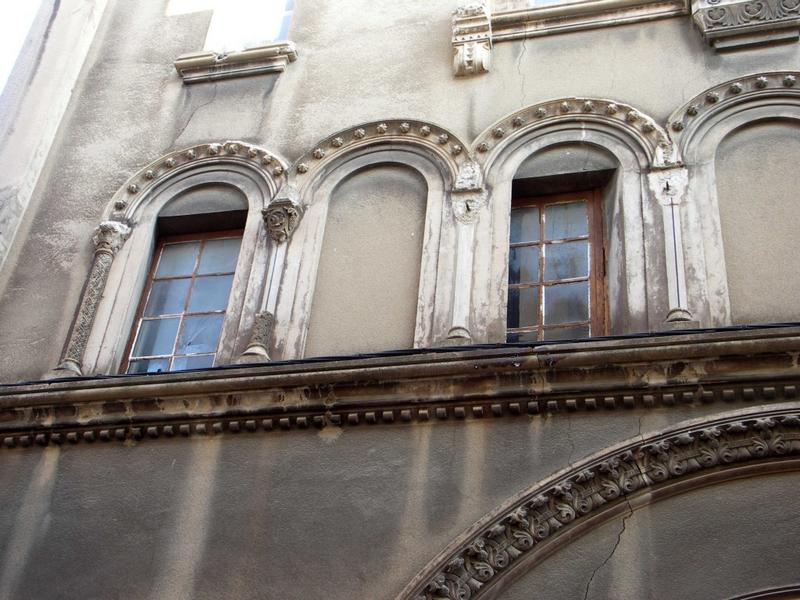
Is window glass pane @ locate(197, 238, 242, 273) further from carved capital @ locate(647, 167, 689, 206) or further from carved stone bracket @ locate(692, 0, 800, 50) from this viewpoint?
carved stone bracket @ locate(692, 0, 800, 50)

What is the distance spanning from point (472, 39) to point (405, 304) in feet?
8.99

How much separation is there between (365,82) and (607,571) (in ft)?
16.5

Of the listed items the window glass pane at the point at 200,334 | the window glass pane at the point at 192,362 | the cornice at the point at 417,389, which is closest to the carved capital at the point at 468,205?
the cornice at the point at 417,389

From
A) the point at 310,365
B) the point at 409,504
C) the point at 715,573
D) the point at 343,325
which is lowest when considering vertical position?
the point at 715,573

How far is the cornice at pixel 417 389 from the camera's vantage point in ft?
21.4

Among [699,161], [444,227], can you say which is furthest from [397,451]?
[699,161]

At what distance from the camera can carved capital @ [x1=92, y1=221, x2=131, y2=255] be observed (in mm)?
8914

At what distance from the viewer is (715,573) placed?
19.5ft

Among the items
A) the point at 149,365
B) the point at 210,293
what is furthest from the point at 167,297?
the point at 149,365

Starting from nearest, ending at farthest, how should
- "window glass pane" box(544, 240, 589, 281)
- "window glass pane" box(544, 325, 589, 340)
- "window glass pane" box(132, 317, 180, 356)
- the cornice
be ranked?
the cornice
"window glass pane" box(544, 325, 589, 340)
"window glass pane" box(544, 240, 589, 281)
"window glass pane" box(132, 317, 180, 356)

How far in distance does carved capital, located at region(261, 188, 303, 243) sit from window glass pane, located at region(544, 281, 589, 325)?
2.03 metres

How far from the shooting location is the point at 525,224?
8.39 metres

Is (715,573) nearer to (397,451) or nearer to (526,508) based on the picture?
(526,508)

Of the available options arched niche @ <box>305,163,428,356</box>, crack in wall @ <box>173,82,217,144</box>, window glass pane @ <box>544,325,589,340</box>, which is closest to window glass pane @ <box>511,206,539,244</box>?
arched niche @ <box>305,163,428,356</box>
